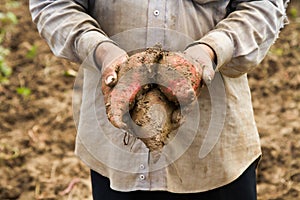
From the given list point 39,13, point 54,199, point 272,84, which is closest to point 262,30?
point 39,13

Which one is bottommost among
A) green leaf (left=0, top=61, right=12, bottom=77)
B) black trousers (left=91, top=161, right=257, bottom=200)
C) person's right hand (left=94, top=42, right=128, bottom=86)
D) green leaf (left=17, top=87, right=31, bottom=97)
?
green leaf (left=0, top=61, right=12, bottom=77)

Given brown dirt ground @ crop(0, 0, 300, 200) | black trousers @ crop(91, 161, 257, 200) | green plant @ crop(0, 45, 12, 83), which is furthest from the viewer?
green plant @ crop(0, 45, 12, 83)

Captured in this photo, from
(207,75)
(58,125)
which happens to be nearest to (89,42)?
(207,75)

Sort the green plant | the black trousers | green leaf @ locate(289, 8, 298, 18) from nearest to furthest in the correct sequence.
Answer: the black trousers < the green plant < green leaf @ locate(289, 8, 298, 18)

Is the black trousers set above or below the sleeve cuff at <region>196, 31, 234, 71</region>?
below

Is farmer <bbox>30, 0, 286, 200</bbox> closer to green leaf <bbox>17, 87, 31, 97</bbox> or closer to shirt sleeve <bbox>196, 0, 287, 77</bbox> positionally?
shirt sleeve <bbox>196, 0, 287, 77</bbox>

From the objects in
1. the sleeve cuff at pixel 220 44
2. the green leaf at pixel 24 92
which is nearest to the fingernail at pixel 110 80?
the sleeve cuff at pixel 220 44

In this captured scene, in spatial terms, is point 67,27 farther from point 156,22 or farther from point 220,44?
point 220,44

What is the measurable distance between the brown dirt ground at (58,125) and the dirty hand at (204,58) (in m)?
1.56

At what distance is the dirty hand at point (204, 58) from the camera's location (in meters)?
1.30

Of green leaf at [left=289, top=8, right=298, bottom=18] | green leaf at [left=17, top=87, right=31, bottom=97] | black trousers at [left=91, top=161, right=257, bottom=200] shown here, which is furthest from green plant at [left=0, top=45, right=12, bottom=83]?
black trousers at [left=91, top=161, right=257, bottom=200]

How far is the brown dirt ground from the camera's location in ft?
9.45

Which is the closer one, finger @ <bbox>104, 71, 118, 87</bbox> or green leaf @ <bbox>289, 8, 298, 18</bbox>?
finger @ <bbox>104, 71, 118, 87</bbox>

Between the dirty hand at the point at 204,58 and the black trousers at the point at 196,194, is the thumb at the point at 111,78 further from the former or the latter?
the black trousers at the point at 196,194
